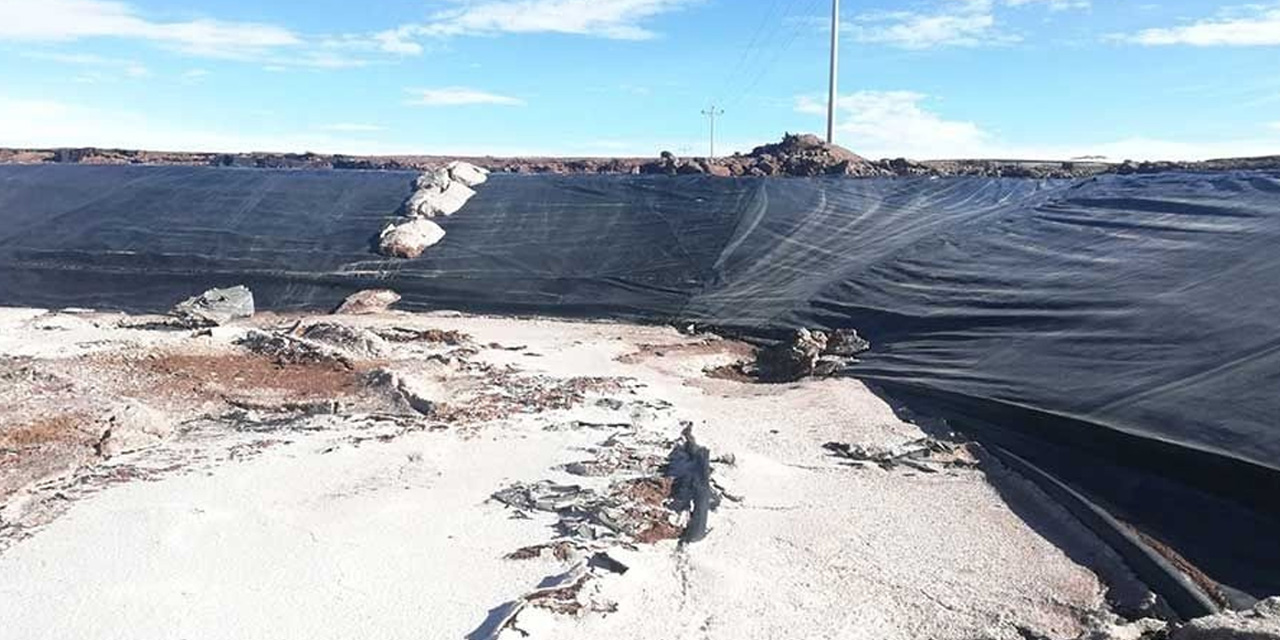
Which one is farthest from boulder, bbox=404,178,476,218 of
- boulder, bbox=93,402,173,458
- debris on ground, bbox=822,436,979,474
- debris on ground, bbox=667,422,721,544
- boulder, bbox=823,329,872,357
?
debris on ground, bbox=822,436,979,474

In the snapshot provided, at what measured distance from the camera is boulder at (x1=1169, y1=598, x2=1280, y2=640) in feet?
8.84

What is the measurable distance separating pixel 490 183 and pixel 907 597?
36.8 feet

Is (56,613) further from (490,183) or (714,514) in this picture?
(490,183)

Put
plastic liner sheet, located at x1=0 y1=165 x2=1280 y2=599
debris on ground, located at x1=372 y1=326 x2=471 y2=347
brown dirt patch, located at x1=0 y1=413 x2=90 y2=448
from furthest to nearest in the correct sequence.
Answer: debris on ground, located at x1=372 y1=326 x2=471 y2=347 < brown dirt patch, located at x1=0 y1=413 x2=90 y2=448 < plastic liner sheet, located at x1=0 y1=165 x2=1280 y2=599

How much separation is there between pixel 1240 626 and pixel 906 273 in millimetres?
6695

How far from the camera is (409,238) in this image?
11672mm

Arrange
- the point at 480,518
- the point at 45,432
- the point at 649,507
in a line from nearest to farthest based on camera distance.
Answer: the point at 480,518 → the point at 649,507 → the point at 45,432

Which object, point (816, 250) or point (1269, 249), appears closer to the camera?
point (1269, 249)

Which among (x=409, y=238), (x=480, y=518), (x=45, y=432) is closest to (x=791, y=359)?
(x=480, y=518)

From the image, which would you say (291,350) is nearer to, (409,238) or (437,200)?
(409,238)

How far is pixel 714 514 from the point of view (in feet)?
15.3

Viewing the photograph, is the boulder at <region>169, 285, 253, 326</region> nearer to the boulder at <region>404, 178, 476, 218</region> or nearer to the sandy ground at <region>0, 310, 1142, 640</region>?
the sandy ground at <region>0, 310, 1142, 640</region>

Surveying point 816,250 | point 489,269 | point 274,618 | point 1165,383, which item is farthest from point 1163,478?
point 489,269

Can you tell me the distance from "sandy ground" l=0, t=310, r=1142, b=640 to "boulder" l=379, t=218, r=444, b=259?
4.30m
